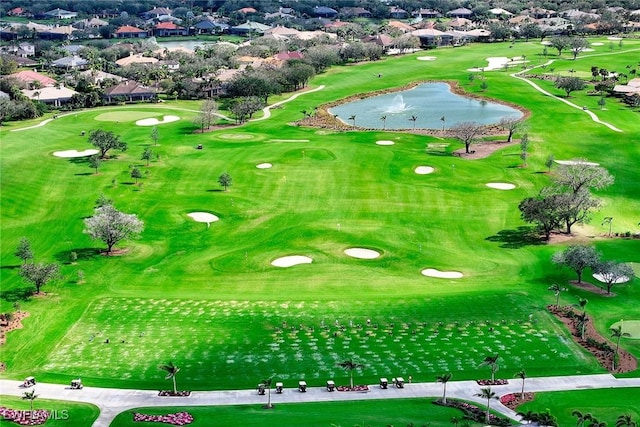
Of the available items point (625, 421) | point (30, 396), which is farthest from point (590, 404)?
point (30, 396)

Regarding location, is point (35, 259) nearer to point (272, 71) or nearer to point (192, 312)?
point (192, 312)

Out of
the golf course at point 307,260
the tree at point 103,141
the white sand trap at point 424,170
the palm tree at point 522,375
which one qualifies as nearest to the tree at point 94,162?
the golf course at point 307,260

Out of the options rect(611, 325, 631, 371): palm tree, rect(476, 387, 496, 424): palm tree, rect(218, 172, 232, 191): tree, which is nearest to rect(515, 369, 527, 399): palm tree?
rect(476, 387, 496, 424): palm tree

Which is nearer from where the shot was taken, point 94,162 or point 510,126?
point 94,162

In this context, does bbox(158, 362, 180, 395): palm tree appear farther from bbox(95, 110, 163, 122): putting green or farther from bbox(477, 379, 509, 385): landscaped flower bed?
bbox(95, 110, 163, 122): putting green

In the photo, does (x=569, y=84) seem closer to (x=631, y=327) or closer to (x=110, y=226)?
(x=631, y=327)

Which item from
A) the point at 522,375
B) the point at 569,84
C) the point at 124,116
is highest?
the point at 569,84
